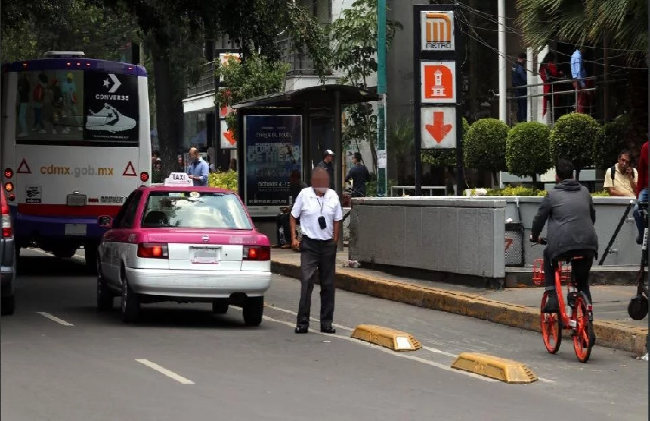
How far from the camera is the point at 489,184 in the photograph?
132ft

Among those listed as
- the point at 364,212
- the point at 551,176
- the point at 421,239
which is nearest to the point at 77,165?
the point at 364,212

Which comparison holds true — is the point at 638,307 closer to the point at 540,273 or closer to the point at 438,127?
the point at 540,273

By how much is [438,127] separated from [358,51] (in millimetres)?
17460

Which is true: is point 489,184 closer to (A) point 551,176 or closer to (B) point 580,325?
(A) point 551,176

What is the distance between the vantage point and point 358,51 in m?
40.5

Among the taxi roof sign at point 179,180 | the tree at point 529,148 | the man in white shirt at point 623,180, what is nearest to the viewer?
the man in white shirt at point 623,180

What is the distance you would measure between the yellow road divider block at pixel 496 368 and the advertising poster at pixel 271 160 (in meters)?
16.3

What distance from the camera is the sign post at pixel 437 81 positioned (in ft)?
76.4

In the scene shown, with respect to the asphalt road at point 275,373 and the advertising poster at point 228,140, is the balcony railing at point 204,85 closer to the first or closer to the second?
the advertising poster at point 228,140

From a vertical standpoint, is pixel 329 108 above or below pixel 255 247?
above

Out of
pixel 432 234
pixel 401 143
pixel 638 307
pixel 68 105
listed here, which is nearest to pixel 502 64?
pixel 401 143

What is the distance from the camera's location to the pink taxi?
49.5ft

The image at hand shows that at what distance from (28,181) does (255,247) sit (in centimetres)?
860

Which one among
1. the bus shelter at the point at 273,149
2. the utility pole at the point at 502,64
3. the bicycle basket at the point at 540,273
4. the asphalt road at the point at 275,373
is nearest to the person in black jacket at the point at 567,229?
the asphalt road at the point at 275,373
